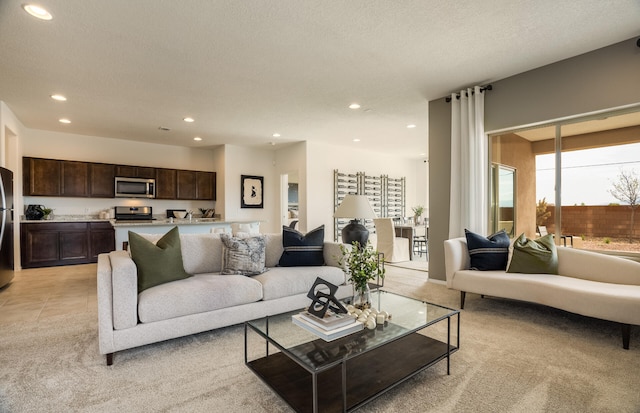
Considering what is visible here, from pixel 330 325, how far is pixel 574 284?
233 centimetres

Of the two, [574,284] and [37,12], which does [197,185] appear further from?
[574,284]

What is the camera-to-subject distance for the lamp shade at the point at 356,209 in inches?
191

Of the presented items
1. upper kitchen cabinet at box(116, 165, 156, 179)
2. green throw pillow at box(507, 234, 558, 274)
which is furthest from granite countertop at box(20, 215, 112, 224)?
green throw pillow at box(507, 234, 558, 274)

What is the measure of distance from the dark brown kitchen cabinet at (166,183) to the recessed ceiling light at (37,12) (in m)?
4.88

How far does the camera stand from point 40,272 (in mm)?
5348

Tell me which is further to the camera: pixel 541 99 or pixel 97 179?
pixel 97 179

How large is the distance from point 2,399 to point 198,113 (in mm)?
4209

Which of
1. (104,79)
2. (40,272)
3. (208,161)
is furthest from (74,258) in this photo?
(104,79)

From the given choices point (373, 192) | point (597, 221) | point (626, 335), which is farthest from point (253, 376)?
point (373, 192)

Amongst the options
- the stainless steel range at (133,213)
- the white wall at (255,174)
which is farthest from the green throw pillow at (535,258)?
the stainless steel range at (133,213)

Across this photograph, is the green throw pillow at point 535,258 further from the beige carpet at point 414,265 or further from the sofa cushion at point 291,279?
the beige carpet at point 414,265

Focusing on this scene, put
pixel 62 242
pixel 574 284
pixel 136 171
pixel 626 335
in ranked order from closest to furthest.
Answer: pixel 626 335 < pixel 574 284 < pixel 62 242 < pixel 136 171

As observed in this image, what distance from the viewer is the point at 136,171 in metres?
6.90

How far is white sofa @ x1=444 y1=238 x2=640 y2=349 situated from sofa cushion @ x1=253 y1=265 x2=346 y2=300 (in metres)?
1.30
